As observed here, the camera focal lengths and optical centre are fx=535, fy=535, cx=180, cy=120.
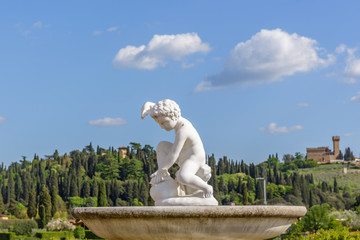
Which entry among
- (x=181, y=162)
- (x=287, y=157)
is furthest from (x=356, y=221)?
(x=287, y=157)

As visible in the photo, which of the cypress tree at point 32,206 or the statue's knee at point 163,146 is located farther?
the cypress tree at point 32,206

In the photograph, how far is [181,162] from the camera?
20.4ft

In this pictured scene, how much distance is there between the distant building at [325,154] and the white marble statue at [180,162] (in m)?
127

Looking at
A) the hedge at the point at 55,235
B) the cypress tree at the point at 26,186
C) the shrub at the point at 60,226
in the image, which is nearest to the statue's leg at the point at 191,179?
the hedge at the point at 55,235

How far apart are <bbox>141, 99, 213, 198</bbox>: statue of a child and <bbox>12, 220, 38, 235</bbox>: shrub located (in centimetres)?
3137

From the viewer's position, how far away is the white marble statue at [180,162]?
5.98 meters

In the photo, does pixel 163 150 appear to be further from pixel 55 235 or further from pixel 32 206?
pixel 32 206

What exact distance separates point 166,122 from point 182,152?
414 mm

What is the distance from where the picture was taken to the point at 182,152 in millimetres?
6219

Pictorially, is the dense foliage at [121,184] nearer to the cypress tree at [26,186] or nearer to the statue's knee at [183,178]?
the cypress tree at [26,186]

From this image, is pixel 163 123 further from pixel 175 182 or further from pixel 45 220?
pixel 45 220

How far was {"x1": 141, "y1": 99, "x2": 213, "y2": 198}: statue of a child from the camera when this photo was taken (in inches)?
236

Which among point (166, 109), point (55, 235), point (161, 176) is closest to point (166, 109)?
point (166, 109)

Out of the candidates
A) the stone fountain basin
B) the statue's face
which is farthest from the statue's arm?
the stone fountain basin
